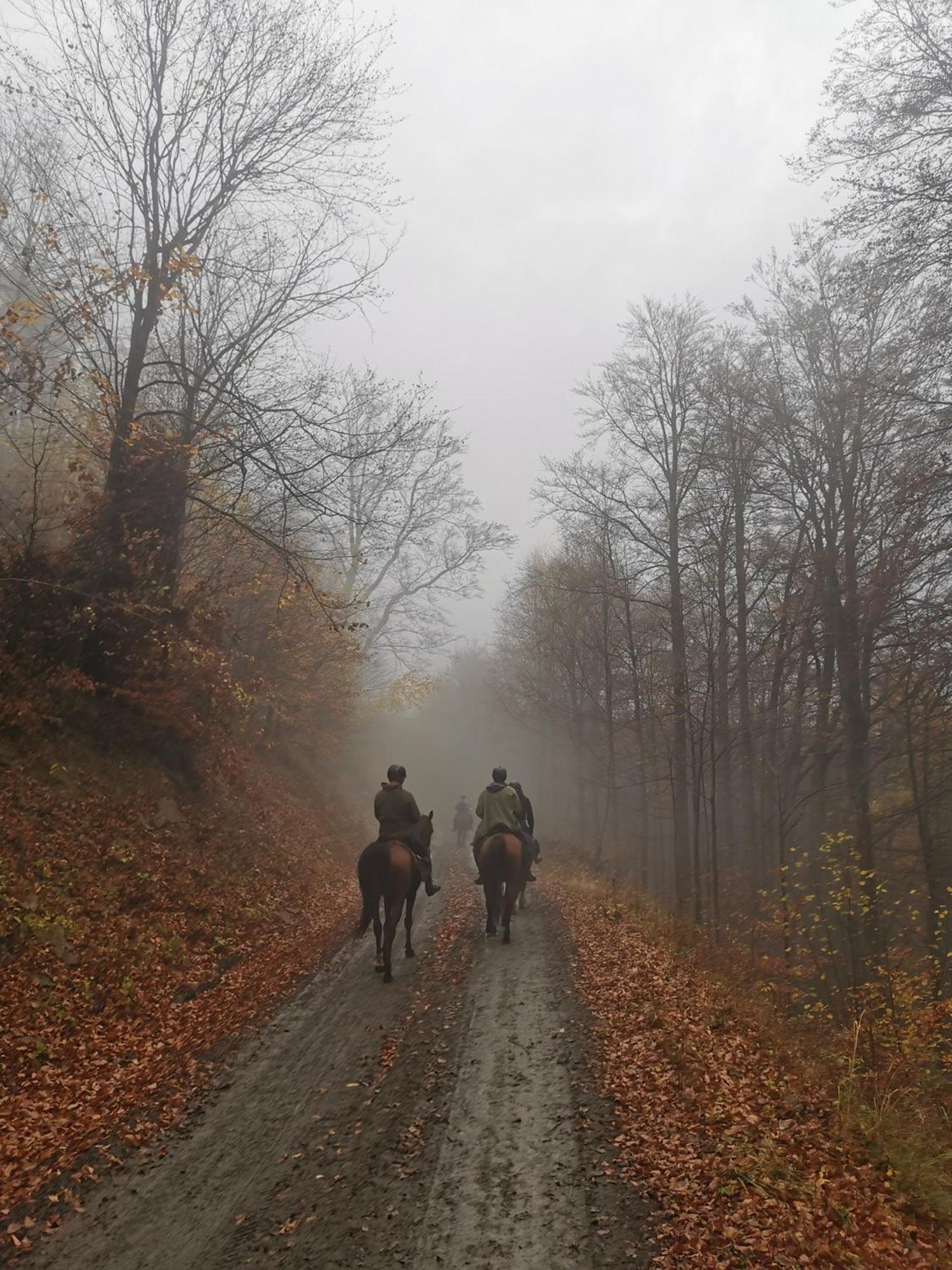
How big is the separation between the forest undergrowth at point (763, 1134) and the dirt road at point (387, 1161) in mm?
312

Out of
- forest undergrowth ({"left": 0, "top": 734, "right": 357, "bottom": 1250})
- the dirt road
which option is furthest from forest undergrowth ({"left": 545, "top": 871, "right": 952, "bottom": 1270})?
forest undergrowth ({"left": 0, "top": 734, "right": 357, "bottom": 1250})

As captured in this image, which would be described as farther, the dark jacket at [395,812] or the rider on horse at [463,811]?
the rider on horse at [463,811]

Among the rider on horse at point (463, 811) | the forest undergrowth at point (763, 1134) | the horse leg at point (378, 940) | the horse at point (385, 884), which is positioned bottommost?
the forest undergrowth at point (763, 1134)

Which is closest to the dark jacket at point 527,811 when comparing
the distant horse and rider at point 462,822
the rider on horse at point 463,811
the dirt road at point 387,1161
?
the dirt road at point 387,1161

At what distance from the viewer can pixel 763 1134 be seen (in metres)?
5.14

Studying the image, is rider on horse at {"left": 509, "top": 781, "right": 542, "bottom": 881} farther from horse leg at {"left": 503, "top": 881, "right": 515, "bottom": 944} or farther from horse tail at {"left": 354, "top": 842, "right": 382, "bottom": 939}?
horse tail at {"left": 354, "top": 842, "right": 382, "bottom": 939}

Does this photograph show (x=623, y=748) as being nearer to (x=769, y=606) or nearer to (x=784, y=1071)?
(x=769, y=606)

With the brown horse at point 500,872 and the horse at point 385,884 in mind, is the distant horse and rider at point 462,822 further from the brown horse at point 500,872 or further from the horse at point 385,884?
the horse at point 385,884

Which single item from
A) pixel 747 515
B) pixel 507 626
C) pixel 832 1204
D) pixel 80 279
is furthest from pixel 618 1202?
pixel 507 626

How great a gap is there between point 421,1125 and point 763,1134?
243 cm

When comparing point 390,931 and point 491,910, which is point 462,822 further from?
point 390,931

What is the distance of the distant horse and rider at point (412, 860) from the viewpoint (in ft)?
31.2

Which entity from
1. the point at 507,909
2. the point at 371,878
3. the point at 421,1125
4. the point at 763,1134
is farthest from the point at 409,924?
the point at 763,1134

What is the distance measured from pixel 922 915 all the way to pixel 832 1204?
15265 millimetres
